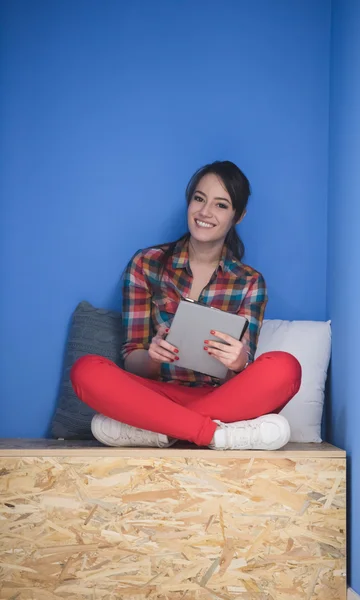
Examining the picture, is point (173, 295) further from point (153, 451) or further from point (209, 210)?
point (153, 451)

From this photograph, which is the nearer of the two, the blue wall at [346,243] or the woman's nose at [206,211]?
the blue wall at [346,243]

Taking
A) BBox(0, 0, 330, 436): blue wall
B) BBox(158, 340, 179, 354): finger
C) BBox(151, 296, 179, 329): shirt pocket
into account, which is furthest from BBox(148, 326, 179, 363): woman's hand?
BBox(0, 0, 330, 436): blue wall

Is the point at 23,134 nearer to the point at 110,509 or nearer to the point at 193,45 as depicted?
the point at 193,45

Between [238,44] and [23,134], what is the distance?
34.9 inches

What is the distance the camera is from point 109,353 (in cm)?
259

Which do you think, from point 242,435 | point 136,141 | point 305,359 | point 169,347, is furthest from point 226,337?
point 136,141

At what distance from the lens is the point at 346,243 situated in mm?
2506

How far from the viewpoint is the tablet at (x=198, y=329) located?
2.12 m

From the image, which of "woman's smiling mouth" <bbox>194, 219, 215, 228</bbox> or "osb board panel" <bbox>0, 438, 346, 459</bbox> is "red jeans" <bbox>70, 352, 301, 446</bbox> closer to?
"osb board panel" <bbox>0, 438, 346, 459</bbox>

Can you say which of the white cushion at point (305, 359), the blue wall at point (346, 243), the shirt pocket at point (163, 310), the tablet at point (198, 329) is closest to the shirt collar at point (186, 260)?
the shirt pocket at point (163, 310)

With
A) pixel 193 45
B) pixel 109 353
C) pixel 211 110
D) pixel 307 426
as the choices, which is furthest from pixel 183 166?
pixel 307 426

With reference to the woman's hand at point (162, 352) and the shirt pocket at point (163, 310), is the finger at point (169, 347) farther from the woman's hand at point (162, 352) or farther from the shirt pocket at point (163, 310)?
the shirt pocket at point (163, 310)

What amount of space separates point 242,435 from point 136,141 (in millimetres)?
1248

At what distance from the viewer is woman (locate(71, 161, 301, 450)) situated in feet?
6.93
